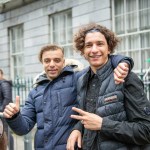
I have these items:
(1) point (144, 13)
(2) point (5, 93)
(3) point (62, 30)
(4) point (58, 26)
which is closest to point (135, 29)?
(1) point (144, 13)

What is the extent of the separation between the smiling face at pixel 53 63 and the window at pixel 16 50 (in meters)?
13.7

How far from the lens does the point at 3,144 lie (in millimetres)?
3010

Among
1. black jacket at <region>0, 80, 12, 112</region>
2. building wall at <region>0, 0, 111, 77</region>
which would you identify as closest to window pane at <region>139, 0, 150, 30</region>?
building wall at <region>0, 0, 111, 77</region>

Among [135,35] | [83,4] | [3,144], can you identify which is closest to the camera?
[3,144]

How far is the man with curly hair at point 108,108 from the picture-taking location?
237 centimetres

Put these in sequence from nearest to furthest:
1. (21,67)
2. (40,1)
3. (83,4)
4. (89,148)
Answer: (89,148) < (83,4) < (40,1) < (21,67)

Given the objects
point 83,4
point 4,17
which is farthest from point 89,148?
point 4,17

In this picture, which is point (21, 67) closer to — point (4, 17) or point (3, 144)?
point (4, 17)

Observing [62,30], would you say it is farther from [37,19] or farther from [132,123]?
[132,123]

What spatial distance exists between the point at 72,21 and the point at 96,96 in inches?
432

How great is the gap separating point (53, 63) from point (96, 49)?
0.64 metres

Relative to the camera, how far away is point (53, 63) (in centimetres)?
315

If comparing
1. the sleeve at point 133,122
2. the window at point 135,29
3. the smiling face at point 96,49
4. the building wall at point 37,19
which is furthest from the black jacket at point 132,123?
the building wall at point 37,19

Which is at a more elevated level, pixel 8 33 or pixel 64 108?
pixel 8 33
